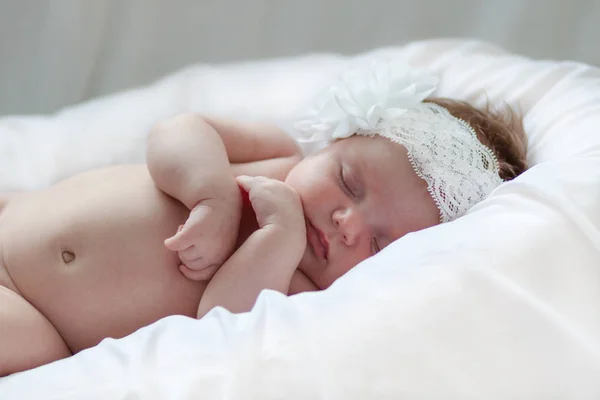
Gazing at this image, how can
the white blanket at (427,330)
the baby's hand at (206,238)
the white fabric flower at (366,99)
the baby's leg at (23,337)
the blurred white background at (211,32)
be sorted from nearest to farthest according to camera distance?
the white blanket at (427,330) → the baby's leg at (23,337) → the baby's hand at (206,238) → the white fabric flower at (366,99) → the blurred white background at (211,32)

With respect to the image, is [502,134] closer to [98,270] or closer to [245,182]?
[245,182]

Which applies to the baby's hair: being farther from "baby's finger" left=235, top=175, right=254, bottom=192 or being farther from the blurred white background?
the blurred white background

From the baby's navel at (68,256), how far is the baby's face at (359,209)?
0.36 m

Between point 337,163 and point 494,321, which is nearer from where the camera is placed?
point 494,321

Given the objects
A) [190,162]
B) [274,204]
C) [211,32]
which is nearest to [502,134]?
[274,204]

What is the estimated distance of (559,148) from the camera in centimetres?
114

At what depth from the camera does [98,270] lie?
106cm

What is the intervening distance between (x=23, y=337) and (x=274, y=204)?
1.31 ft

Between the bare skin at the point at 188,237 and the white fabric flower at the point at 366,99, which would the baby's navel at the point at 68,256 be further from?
the white fabric flower at the point at 366,99

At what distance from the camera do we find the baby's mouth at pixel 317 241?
1.10 meters

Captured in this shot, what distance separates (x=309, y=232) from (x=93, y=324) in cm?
36

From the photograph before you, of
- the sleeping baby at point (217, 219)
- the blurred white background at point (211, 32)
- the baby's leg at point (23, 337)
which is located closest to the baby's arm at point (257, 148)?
the sleeping baby at point (217, 219)

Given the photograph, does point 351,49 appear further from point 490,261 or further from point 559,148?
point 490,261

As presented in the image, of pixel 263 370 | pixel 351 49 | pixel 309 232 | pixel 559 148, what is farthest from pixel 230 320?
pixel 351 49
